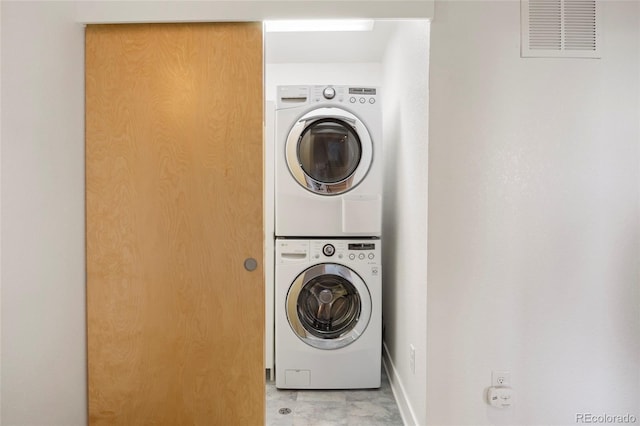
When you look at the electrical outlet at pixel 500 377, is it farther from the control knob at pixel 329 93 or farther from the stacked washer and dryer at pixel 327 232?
the control knob at pixel 329 93

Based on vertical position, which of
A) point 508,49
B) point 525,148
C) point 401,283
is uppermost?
point 508,49

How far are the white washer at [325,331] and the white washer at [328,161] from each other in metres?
0.11

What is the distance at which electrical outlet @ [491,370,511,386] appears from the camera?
61.6 inches

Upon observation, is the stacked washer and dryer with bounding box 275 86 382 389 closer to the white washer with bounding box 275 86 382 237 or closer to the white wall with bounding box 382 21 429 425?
the white washer with bounding box 275 86 382 237

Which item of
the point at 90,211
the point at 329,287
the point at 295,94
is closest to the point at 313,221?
the point at 329,287

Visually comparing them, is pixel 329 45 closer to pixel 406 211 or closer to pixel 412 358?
pixel 406 211

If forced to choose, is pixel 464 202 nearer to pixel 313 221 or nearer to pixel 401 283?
pixel 401 283

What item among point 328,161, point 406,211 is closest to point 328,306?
→ point 406,211

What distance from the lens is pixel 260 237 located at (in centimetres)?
166

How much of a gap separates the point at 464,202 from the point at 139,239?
57.6 inches

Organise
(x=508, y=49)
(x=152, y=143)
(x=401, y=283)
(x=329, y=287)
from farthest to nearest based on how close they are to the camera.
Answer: (x=329, y=287) → (x=401, y=283) → (x=152, y=143) → (x=508, y=49)

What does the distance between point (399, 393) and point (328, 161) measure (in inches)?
57.6

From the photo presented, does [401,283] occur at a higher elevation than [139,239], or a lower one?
lower

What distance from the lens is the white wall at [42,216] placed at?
1.28 m
